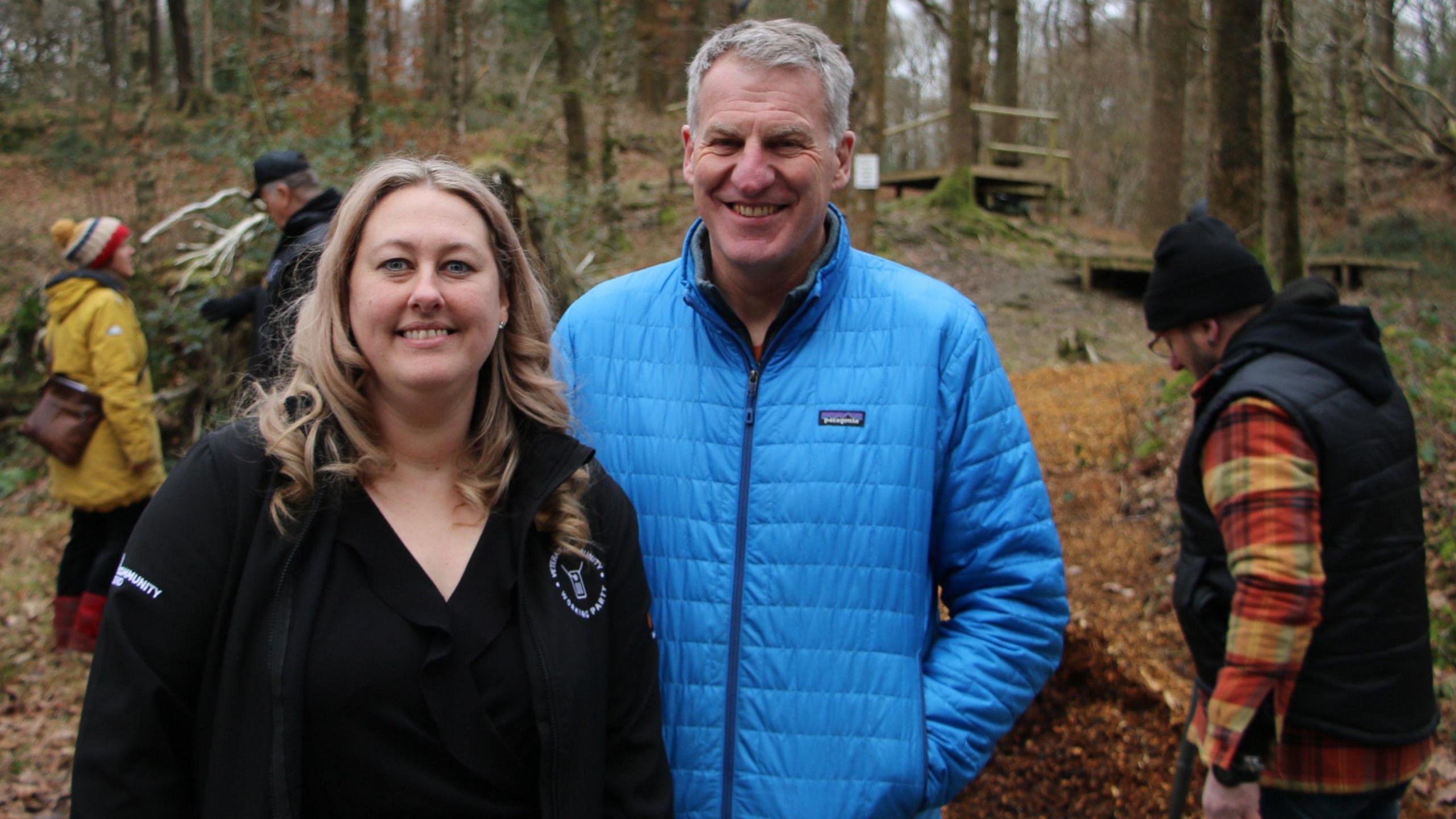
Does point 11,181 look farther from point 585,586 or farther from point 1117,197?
point 1117,197

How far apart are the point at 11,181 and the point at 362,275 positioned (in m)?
22.2

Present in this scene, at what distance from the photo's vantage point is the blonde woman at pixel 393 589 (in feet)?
6.07

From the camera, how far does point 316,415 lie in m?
2.06

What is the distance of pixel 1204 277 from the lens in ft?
10.8

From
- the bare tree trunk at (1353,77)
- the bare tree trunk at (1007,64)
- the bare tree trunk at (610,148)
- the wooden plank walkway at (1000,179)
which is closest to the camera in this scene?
the bare tree trunk at (1353,77)

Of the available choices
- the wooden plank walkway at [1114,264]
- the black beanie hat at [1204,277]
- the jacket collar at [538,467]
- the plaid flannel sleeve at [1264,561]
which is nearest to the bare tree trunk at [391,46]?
the wooden plank walkway at [1114,264]

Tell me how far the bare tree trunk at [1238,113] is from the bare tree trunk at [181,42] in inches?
901

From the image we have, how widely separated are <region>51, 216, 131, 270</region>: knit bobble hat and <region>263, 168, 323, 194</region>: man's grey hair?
1128 millimetres

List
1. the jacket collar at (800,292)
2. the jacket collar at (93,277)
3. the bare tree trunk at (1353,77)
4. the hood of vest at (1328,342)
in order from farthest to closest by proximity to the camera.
A: the bare tree trunk at (1353,77)
the jacket collar at (93,277)
the hood of vest at (1328,342)
the jacket collar at (800,292)

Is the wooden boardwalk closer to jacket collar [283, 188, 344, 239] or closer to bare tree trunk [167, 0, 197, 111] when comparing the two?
jacket collar [283, 188, 344, 239]

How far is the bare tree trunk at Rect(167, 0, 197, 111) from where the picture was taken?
24406 mm

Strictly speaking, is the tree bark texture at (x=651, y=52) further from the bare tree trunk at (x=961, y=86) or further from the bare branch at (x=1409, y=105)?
the bare branch at (x=1409, y=105)

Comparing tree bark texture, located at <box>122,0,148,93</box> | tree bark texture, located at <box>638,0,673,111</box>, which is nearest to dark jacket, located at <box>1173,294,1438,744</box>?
tree bark texture, located at <box>122,0,148,93</box>

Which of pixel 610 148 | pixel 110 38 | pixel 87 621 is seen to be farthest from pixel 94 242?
pixel 110 38
